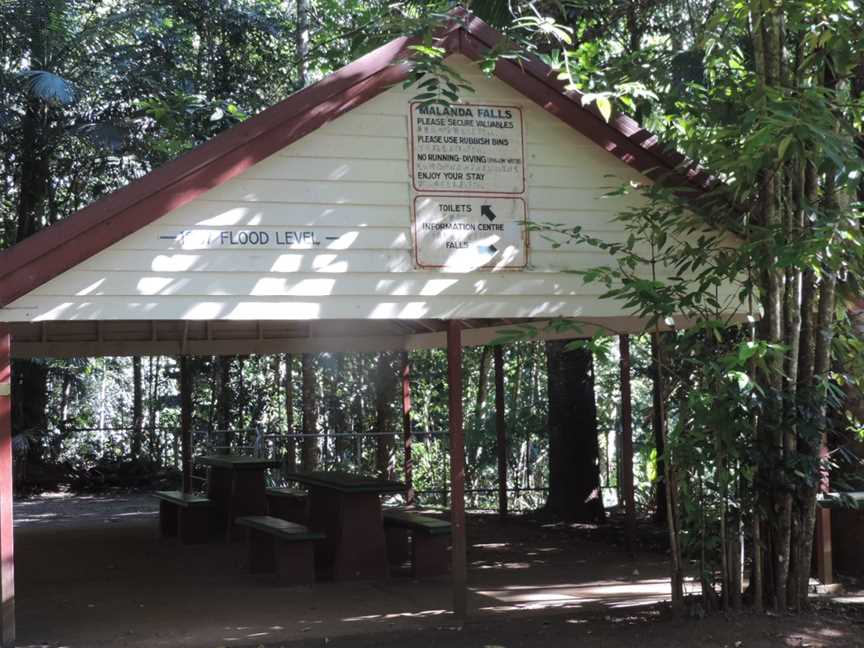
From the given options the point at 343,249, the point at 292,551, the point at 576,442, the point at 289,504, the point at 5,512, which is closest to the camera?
the point at 5,512

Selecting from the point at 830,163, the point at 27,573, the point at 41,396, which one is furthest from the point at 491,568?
the point at 41,396

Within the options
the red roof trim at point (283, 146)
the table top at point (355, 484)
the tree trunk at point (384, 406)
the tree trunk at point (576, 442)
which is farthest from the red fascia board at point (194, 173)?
the tree trunk at point (384, 406)

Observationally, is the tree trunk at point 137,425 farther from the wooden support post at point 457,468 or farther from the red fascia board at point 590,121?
the red fascia board at point 590,121

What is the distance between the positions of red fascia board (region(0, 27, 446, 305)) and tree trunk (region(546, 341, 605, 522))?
7.12 meters

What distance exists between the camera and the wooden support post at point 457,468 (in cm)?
763

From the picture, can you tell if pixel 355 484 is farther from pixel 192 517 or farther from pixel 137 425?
pixel 137 425

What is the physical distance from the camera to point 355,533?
378 inches

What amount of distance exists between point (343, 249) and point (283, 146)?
0.82 meters

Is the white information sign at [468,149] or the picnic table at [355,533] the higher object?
the white information sign at [468,149]

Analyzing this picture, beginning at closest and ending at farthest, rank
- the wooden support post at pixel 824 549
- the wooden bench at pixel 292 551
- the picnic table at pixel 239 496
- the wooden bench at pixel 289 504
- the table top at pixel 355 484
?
the wooden support post at pixel 824 549 → the wooden bench at pixel 292 551 → the table top at pixel 355 484 → the wooden bench at pixel 289 504 → the picnic table at pixel 239 496

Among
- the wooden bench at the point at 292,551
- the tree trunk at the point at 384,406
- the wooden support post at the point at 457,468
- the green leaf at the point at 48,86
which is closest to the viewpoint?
the wooden support post at the point at 457,468

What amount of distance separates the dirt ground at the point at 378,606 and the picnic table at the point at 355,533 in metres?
0.23

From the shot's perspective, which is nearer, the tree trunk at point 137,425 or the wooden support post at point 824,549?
the wooden support post at point 824,549

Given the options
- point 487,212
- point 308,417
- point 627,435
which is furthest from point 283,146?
point 308,417
